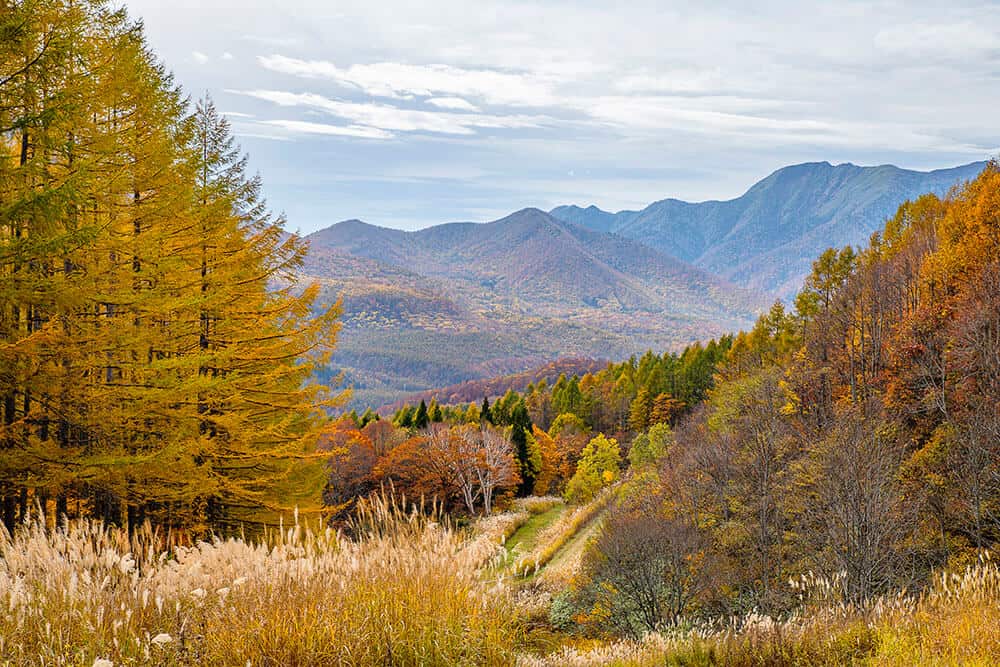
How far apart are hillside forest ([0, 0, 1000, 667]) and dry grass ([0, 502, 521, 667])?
0.02 meters

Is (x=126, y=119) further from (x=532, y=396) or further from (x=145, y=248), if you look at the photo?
(x=532, y=396)

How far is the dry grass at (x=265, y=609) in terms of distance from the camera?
12.3 feet

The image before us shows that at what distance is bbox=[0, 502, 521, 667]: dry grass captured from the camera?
374 cm

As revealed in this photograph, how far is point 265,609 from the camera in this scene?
4020mm

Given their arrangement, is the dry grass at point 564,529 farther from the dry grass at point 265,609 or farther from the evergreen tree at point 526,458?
the dry grass at point 265,609

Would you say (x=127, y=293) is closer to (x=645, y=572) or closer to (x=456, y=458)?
(x=645, y=572)

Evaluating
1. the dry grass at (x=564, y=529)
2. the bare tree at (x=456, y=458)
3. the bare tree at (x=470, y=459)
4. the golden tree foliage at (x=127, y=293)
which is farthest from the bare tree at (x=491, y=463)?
the golden tree foliage at (x=127, y=293)

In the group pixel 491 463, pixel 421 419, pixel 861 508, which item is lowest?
pixel 421 419

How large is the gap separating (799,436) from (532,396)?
5858 cm

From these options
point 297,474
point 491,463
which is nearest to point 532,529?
point 491,463

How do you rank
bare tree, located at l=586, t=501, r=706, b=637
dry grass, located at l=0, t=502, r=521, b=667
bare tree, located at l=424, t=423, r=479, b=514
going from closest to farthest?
dry grass, located at l=0, t=502, r=521, b=667 < bare tree, located at l=586, t=501, r=706, b=637 < bare tree, located at l=424, t=423, r=479, b=514

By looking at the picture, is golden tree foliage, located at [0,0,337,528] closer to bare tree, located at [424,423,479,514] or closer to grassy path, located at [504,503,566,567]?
grassy path, located at [504,503,566,567]

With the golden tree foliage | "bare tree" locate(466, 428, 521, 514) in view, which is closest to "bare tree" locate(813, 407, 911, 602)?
the golden tree foliage

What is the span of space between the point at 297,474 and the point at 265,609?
48.4ft
